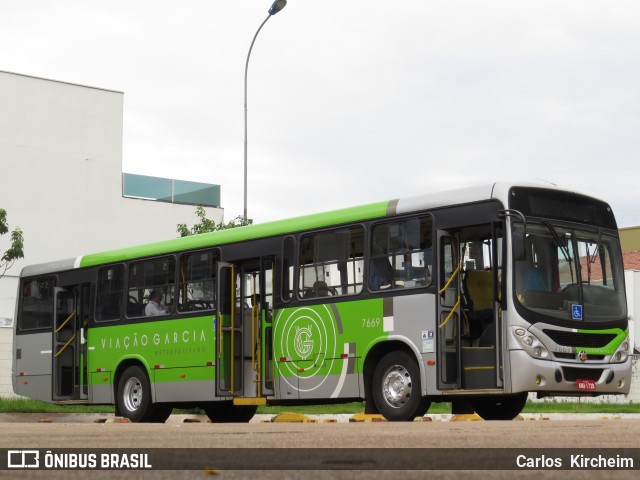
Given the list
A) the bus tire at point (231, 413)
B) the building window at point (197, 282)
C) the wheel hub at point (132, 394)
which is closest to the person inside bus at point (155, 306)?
the building window at point (197, 282)

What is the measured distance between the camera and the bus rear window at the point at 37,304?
75.6 ft

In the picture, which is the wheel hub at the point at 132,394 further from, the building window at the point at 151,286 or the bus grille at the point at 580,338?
the bus grille at the point at 580,338

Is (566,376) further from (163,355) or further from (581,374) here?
(163,355)

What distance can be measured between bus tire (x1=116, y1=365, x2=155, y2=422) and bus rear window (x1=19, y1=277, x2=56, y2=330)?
2.75m

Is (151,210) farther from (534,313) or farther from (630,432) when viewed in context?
(630,432)

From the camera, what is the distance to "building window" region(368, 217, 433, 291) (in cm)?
1548

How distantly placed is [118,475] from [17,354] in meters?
19.1

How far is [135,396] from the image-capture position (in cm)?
2062

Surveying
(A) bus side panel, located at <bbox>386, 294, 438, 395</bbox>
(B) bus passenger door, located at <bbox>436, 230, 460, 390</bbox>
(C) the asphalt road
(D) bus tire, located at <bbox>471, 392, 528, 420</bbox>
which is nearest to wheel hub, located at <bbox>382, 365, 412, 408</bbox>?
(A) bus side panel, located at <bbox>386, 294, 438, 395</bbox>

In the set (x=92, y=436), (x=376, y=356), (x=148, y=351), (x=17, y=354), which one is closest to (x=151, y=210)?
(x=17, y=354)

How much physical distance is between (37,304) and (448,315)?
11.0m

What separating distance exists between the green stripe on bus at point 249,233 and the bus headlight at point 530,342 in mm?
2731

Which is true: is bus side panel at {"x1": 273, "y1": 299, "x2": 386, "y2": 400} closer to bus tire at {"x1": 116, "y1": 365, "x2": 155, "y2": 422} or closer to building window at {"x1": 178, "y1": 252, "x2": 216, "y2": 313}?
building window at {"x1": 178, "y1": 252, "x2": 216, "y2": 313}

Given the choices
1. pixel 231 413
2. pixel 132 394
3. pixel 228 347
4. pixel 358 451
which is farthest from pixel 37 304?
pixel 358 451
